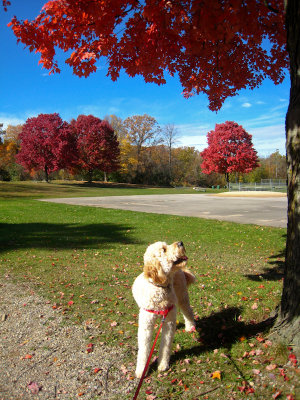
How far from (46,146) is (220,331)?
138 feet

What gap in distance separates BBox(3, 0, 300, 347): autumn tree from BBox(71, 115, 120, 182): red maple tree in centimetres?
4203

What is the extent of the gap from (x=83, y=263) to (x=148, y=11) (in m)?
4.80

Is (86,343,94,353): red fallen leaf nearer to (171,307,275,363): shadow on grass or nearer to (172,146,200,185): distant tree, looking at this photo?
(171,307,275,363): shadow on grass

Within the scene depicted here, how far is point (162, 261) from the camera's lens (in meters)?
2.40

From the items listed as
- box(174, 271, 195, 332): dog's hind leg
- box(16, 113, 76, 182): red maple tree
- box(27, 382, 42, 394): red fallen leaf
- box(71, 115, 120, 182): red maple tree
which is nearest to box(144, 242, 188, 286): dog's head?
box(174, 271, 195, 332): dog's hind leg

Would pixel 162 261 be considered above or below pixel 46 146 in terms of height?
below

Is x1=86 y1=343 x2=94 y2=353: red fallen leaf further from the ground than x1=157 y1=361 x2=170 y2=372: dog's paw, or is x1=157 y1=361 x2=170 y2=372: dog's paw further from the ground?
x1=157 y1=361 x2=170 y2=372: dog's paw

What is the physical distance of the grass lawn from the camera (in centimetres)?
244

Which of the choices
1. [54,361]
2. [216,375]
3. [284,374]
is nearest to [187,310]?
[216,375]

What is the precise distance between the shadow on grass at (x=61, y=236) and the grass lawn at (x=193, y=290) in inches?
1.3

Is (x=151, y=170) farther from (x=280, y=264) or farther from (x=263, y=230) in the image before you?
(x=280, y=264)

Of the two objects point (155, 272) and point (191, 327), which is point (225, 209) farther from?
point (155, 272)

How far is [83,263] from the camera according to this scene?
20.2ft

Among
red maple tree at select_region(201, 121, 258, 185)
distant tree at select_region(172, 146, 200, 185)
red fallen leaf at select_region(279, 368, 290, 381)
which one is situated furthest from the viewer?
distant tree at select_region(172, 146, 200, 185)
